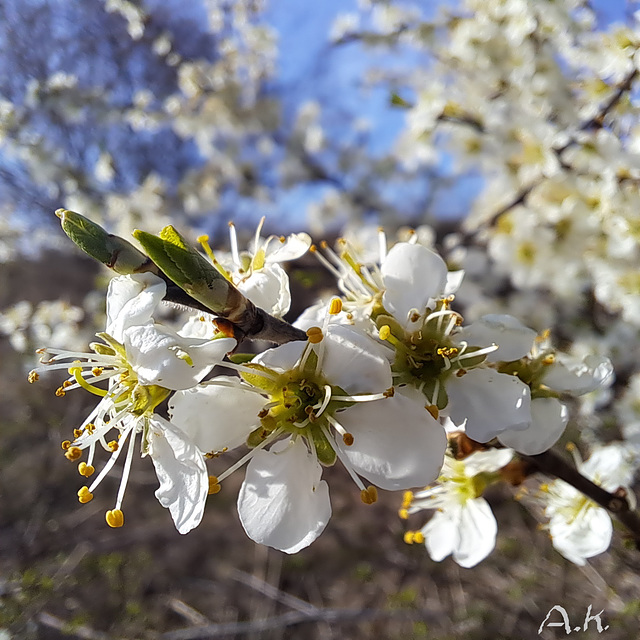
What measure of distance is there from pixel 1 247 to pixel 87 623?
112 inches

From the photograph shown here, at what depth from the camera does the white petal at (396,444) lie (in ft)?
1.51

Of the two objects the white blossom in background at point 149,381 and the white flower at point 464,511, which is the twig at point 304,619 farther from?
the white blossom in background at point 149,381

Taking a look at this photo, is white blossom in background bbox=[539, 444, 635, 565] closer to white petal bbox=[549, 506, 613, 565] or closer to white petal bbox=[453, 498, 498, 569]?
white petal bbox=[549, 506, 613, 565]

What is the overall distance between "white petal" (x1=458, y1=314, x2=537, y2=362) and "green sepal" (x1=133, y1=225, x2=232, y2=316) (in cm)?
28

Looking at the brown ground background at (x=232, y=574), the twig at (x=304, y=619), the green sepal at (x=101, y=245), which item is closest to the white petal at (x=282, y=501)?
the green sepal at (x=101, y=245)

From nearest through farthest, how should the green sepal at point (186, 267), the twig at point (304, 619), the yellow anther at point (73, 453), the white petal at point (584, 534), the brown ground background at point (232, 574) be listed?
the green sepal at point (186, 267) < the yellow anther at point (73, 453) < the white petal at point (584, 534) < the twig at point (304, 619) < the brown ground background at point (232, 574)

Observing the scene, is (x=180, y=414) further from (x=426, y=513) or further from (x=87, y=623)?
(x=426, y=513)

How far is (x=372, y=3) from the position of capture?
2.33 metres

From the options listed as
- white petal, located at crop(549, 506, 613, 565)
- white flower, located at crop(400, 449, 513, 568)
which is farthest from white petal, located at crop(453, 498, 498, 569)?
white petal, located at crop(549, 506, 613, 565)

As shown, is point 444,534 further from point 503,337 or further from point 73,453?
point 73,453

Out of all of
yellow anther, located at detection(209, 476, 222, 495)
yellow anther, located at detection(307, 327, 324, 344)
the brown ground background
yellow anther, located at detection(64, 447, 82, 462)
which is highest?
yellow anther, located at detection(307, 327, 324, 344)

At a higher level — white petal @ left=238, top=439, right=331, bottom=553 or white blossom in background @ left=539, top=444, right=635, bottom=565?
white petal @ left=238, top=439, right=331, bottom=553

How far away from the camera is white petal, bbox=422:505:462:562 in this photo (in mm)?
732

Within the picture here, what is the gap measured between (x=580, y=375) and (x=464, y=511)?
0.27m
